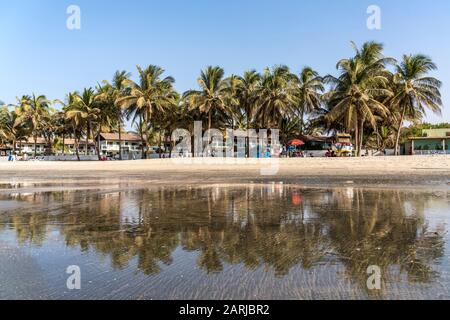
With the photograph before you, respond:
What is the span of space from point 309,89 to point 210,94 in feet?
44.7

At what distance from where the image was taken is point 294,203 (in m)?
9.53

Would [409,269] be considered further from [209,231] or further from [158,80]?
[158,80]

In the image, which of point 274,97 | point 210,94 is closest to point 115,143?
point 210,94

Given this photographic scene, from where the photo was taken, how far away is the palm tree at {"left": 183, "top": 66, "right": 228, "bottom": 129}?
141ft

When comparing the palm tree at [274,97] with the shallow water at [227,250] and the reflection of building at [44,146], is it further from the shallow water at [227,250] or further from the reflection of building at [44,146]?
the reflection of building at [44,146]

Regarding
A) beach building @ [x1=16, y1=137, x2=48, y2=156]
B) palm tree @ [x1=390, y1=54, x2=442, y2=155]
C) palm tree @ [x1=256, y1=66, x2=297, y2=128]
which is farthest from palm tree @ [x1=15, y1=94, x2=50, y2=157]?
palm tree @ [x1=390, y1=54, x2=442, y2=155]

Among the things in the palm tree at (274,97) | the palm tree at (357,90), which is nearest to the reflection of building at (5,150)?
the palm tree at (274,97)

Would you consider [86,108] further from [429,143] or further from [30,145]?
[30,145]

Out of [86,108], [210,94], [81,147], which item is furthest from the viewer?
[81,147]

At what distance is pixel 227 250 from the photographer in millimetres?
5082

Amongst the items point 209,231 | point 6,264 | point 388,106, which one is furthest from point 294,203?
point 388,106

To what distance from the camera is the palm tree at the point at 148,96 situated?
4416 cm

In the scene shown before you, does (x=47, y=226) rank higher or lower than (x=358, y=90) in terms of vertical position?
lower
